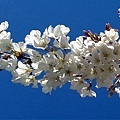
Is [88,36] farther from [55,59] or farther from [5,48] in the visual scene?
[5,48]

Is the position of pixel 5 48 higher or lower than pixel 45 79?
higher

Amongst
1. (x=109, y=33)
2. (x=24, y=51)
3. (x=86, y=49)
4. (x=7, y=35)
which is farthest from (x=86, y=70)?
(x=7, y=35)

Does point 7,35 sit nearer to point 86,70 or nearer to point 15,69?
point 15,69

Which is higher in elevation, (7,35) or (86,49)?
(7,35)

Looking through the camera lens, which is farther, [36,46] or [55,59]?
[36,46]

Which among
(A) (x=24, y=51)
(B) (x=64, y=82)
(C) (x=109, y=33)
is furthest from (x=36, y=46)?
(C) (x=109, y=33)

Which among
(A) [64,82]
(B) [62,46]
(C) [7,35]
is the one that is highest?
(C) [7,35]
